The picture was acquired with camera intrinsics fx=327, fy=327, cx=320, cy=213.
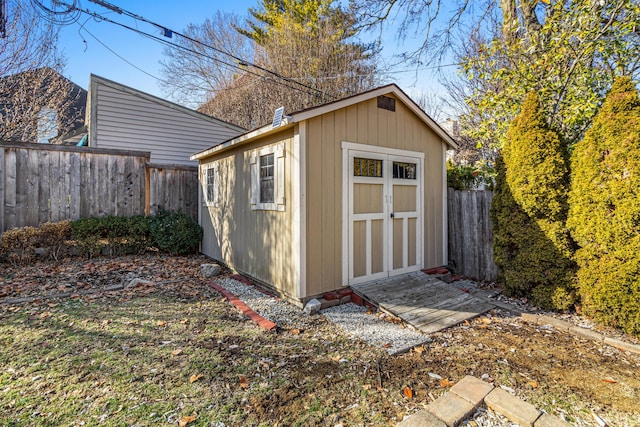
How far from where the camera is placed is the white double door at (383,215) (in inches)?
186

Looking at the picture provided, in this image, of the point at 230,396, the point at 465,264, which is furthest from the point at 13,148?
the point at 465,264

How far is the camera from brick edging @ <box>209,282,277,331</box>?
12.3 feet

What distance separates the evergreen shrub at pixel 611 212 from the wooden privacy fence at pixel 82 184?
7.71 metres

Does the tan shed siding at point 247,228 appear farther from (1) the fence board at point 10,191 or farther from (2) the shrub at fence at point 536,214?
(1) the fence board at point 10,191

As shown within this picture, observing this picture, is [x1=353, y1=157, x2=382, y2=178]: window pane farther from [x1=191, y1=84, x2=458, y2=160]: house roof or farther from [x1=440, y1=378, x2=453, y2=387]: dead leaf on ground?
[x1=440, y1=378, x2=453, y2=387]: dead leaf on ground

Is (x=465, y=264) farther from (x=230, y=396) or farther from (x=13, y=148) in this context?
(x=13, y=148)

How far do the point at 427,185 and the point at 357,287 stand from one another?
2.32 m

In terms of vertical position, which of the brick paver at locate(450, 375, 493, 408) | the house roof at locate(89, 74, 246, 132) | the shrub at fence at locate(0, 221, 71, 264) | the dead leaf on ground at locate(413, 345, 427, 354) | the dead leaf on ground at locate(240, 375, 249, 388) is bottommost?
the dead leaf on ground at locate(413, 345, 427, 354)

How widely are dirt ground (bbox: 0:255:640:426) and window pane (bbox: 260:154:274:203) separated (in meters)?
1.69

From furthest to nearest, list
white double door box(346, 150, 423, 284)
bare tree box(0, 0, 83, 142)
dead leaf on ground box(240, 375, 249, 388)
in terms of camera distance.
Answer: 1. bare tree box(0, 0, 83, 142)
2. white double door box(346, 150, 423, 284)
3. dead leaf on ground box(240, 375, 249, 388)

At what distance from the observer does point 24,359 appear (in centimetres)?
291

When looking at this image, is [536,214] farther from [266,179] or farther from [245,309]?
[245,309]

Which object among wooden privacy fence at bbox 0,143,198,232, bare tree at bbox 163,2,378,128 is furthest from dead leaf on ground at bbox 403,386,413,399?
bare tree at bbox 163,2,378,128

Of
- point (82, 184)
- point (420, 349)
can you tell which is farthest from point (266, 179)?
point (82, 184)
